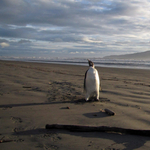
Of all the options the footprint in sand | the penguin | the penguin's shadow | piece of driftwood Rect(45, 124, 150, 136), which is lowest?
the footprint in sand

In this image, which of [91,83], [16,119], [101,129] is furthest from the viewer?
[91,83]

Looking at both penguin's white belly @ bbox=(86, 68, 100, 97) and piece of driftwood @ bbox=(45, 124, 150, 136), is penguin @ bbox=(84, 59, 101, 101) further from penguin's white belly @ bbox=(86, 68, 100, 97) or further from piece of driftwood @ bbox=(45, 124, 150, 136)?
piece of driftwood @ bbox=(45, 124, 150, 136)

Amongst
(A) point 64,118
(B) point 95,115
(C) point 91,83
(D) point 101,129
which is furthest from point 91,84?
(D) point 101,129

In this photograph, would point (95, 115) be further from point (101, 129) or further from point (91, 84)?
point (91, 84)

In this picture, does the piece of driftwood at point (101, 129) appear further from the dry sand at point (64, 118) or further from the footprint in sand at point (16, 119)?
the footprint in sand at point (16, 119)

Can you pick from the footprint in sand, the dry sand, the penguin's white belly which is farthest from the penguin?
the footprint in sand

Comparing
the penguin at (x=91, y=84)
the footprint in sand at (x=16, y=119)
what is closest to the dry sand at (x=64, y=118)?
the footprint in sand at (x=16, y=119)

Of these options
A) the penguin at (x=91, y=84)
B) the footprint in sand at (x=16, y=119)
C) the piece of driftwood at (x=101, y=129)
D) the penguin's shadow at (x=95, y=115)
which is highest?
the penguin at (x=91, y=84)

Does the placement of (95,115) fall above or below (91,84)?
below

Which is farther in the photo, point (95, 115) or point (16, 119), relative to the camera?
point (95, 115)

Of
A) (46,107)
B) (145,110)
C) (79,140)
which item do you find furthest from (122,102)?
(79,140)

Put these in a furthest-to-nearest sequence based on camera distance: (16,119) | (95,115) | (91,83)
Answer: (91,83), (95,115), (16,119)

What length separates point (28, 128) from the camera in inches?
123

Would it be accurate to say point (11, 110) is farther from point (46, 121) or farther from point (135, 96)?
point (135, 96)
